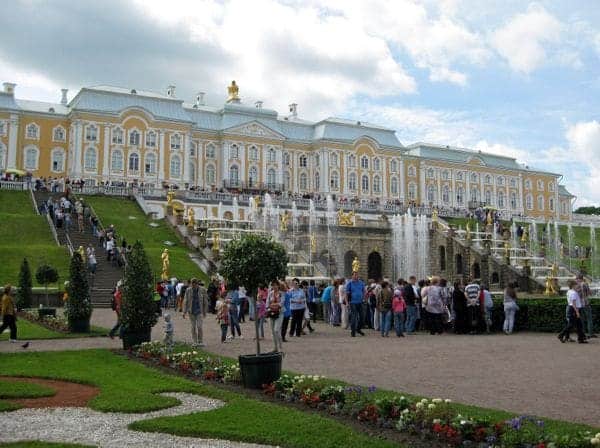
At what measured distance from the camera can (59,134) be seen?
65438 millimetres

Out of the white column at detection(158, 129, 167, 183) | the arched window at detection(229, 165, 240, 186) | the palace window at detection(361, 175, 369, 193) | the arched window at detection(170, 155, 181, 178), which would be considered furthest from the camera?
the palace window at detection(361, 175, 369, 193)

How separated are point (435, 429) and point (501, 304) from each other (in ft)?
44.7

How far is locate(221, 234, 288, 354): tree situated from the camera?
10219mm

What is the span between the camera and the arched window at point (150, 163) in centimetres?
6644

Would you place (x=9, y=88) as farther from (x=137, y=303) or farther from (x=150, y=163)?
(x=137, y=303)

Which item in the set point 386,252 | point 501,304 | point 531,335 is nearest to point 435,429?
point 531,335

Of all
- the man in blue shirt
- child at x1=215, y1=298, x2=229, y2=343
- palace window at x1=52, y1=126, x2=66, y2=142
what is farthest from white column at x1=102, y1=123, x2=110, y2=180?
child at x1=215, y1=298, x2=229, y2=343

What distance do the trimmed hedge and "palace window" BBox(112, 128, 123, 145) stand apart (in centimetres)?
5196

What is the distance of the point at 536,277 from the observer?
102ft

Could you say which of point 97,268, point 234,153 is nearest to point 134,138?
point 234,153

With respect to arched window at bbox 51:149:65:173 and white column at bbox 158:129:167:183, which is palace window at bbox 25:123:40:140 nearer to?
arched window at bbox 51:149:65:173

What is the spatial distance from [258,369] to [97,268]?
23073mm

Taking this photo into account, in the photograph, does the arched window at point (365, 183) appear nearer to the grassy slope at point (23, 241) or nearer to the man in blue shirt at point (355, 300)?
the grassy slope at point (23, 241)

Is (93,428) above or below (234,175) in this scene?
below
